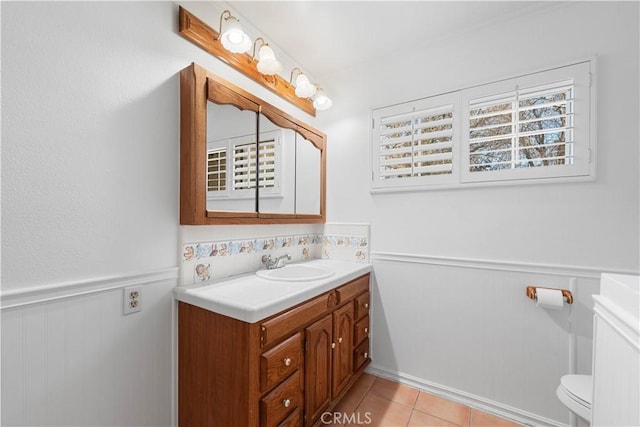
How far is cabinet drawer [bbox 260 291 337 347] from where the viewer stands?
3.86 feet

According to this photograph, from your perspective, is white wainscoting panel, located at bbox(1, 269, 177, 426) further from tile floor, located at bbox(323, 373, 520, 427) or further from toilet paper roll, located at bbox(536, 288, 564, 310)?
toilet paper roll, located at bbox(536, 288, 564, 310)

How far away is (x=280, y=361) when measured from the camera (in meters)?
1.25

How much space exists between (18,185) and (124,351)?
0.77 metres

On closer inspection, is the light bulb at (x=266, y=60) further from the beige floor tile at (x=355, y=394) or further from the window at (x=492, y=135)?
the beige floor tile at (x=355, y=394)

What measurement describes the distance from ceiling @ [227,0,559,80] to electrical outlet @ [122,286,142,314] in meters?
1.64

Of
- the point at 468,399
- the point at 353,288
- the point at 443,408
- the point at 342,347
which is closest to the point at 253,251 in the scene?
the point at 353,288

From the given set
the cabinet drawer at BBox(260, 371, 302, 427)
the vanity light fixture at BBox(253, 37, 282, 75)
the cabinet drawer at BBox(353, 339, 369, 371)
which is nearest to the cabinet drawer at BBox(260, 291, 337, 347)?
→ the cabinet drawer at BBox(260, 371, 302, 427)

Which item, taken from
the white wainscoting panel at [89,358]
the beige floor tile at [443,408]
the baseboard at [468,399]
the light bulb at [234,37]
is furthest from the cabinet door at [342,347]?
the light bulb at [234,37]

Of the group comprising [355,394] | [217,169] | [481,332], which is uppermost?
[217,169]

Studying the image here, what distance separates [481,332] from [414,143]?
1.35 m

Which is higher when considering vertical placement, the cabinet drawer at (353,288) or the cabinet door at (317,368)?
the cabinet drawer at (353,288)

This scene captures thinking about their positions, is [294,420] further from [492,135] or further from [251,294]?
[492,135]

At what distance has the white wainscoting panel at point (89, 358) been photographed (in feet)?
3.04

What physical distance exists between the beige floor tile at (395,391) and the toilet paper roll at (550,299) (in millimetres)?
1012
